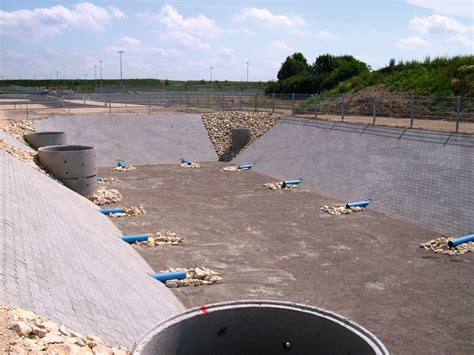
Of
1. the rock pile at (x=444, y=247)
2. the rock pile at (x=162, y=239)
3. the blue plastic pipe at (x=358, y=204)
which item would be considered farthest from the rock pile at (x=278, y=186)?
the rock pile at (x=444, y=247)

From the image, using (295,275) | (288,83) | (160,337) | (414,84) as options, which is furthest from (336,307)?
(288,83)

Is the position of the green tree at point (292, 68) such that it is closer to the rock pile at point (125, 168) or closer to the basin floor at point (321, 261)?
the rock pile at point (125, 168)

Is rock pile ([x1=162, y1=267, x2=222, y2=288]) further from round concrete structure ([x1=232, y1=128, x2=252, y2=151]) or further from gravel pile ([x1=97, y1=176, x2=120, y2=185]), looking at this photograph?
round concrete structure ([x1=232, y1=128, x2=252, y2=151])

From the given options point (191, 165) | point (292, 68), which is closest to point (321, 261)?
point (191, 165)

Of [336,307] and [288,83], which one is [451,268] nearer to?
[336,307]

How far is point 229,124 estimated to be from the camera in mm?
34469

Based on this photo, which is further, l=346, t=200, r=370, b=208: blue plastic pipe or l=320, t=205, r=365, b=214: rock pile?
l=346, t=200, r=370, b=208: blue plastic pipe

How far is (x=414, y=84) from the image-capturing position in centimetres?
3606

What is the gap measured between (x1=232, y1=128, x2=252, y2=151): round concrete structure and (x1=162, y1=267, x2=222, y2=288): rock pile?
64.6 feet

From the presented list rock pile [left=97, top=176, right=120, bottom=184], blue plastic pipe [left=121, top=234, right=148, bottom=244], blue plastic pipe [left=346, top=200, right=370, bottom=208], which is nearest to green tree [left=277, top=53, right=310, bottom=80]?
rock pile [left=97, top=176, right=120, bottom=184]

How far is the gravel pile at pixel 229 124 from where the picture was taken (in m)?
32.1

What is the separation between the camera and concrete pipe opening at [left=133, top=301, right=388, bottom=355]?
5289mm

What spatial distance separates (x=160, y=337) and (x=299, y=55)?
86.4m

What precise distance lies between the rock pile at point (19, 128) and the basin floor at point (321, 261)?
303 inches
